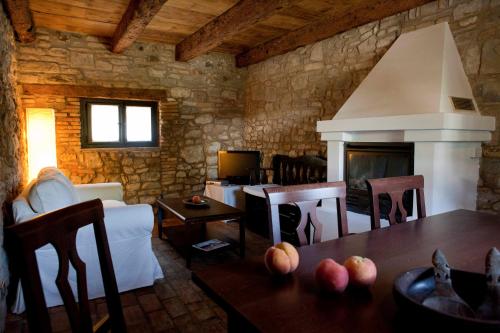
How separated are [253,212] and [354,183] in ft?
4.53

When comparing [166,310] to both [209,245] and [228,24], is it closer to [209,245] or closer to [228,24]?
[209,245]

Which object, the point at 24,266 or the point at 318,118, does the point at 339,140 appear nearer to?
the point at 318,118

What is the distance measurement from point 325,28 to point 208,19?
4.50 feet

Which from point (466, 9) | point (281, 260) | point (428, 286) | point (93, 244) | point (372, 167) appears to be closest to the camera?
point (428, 286)

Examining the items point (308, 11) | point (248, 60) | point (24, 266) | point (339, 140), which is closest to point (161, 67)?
point (248, 60)

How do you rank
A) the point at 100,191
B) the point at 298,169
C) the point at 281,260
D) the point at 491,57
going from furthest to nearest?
1. the point at 298,169
2. the point at 100,191
3. the point at 491,57
4. the point at 281,260

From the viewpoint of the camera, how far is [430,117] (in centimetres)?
257

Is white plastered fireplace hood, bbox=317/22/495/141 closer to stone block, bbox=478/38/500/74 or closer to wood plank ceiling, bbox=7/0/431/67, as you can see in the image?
stone block, bbox=478/38/500/74

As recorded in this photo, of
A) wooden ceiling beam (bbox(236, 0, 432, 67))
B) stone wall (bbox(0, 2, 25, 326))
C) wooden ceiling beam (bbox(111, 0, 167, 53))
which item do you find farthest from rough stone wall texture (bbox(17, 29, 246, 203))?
stone wall (bbox(0, 2, 25, 326))

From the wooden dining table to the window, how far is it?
4.35 m

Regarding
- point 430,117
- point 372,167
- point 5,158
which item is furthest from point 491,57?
point 5,158

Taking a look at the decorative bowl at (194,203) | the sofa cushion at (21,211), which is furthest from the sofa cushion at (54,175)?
the decorative bowl at (194,203)

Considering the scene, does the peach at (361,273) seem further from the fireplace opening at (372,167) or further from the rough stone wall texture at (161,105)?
the rough stone wall texture at (161,105)

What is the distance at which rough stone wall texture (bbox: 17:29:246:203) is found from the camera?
4.52m
